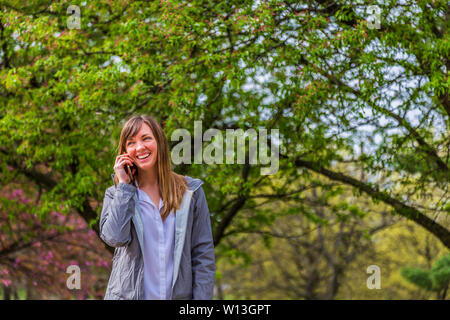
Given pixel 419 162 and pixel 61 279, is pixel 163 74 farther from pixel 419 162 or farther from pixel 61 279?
A: pixel 61 279

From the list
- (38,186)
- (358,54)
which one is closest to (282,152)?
(358,54)

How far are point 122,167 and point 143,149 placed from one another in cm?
13

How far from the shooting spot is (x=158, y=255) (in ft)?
7.63

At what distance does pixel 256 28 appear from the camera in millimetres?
5902

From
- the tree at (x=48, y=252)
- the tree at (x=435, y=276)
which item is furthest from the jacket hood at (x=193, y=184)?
the tree at (x=435, y=276)

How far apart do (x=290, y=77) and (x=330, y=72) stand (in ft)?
3.21

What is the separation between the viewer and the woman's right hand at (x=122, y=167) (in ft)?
7.81

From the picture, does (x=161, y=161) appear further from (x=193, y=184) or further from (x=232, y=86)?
(x=232, y=86)

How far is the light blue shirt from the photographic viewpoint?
2299 mm

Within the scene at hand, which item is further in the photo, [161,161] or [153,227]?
[161,161]

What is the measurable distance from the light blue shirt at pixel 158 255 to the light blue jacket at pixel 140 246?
3 centimetres

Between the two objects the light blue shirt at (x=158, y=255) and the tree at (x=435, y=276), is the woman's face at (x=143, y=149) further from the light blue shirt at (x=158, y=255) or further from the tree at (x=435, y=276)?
the tree at (x=435, y=276)

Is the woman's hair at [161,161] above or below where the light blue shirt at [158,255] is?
above

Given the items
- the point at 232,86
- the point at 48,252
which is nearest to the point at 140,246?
the point at 232,86
